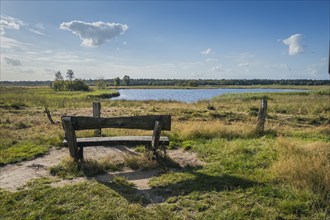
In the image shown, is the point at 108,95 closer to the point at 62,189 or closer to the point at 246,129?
the point at 246,129

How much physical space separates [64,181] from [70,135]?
1.08m

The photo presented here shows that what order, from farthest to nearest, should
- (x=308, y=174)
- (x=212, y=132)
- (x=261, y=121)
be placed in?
(x=261, y=121) < (x=212, y=132) < (x=308, y=174)

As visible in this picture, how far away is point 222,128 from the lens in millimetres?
9414

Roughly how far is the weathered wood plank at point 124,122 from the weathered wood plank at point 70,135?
15 cm

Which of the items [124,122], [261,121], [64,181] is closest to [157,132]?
[124,122]

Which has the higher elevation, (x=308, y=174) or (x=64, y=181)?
(x=308, y=174)

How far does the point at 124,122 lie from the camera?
5957 mm

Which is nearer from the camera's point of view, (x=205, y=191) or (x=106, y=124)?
(x=205, y=191)

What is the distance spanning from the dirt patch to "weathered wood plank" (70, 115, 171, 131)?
2.89ft

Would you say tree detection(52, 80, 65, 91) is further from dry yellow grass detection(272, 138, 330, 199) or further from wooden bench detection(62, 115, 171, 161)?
dry yellow grass detection(272, 138, 330, 199)

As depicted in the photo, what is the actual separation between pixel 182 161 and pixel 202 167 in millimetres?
720

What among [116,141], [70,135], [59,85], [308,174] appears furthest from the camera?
[59,85]

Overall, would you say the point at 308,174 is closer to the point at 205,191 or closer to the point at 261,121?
the point at 205,191

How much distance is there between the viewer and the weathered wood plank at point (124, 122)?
230 inches
